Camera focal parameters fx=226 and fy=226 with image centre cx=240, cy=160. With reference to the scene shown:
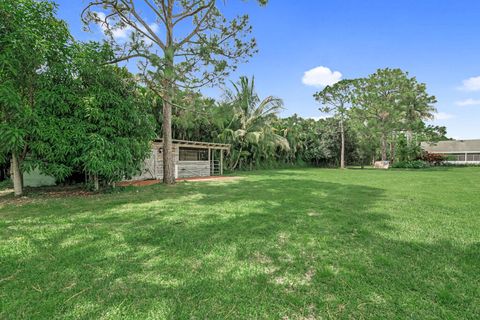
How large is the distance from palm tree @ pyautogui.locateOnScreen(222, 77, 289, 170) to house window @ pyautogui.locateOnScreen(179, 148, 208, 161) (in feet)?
8.56

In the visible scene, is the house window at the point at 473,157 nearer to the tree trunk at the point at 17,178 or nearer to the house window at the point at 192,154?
the house window at the point at 192,154

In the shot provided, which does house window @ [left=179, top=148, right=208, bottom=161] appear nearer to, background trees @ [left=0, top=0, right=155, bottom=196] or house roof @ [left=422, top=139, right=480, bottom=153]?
background trees @ [left=0, top=0, right=155, bottom=196]

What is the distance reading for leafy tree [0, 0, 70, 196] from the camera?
506cm

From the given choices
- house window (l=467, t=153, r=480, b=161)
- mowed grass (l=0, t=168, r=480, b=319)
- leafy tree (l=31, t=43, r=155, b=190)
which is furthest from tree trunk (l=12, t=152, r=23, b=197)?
house window (l=467, t=153, r=480, b=161)

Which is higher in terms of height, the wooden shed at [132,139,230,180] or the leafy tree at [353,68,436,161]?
the leafy tree at [353,68,436,161]

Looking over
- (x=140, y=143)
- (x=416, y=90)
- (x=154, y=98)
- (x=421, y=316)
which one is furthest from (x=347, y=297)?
(x=416, y=90)

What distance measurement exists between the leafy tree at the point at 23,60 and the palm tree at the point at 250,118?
12370mm

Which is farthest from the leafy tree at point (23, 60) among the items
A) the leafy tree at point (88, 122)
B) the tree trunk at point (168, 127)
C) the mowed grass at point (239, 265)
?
the tree trunk at point (168, 127)

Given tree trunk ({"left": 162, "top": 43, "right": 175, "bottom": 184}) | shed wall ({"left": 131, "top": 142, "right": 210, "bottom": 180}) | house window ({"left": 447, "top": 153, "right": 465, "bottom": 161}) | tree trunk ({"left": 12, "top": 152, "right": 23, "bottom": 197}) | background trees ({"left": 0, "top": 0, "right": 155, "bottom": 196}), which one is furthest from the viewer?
house window ({"left": 447, "top": 153, "right": 465, "bottom": 161})

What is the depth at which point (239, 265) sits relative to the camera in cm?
243

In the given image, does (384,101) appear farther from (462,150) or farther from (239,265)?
(239,265)

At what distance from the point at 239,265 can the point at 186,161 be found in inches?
457

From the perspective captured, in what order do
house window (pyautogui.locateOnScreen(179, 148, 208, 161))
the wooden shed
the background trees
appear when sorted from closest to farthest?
1. the background trees
2. the wooden shed
3. house window (pyautogui.locateOnScreen(179, 148, 208, 161))

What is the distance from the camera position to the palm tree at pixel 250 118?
18.0 m
